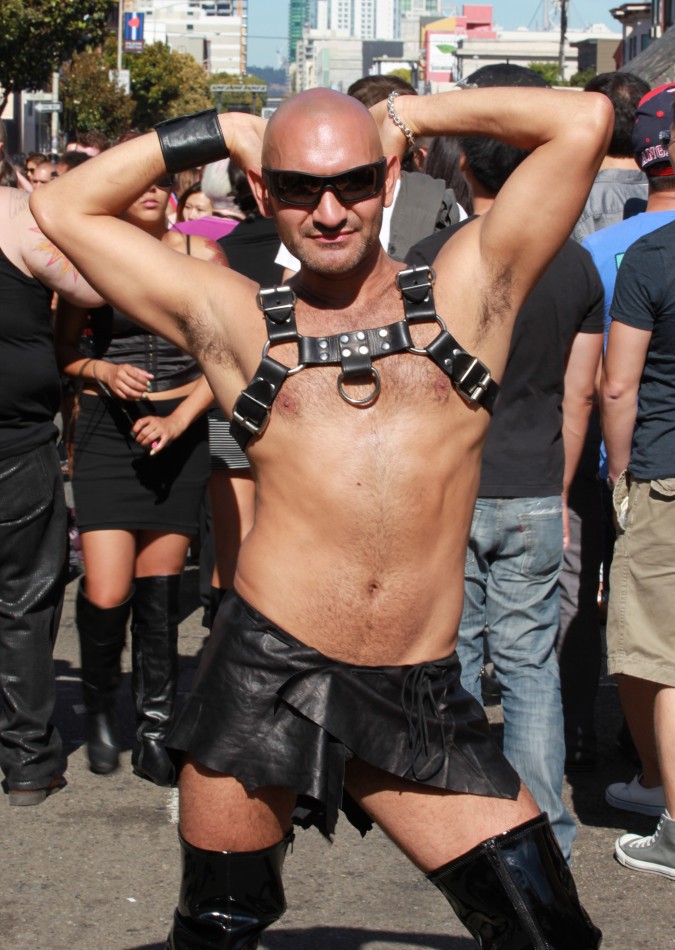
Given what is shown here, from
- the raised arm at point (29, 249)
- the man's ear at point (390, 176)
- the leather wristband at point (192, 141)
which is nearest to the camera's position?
the man's ear at point (390, 176)

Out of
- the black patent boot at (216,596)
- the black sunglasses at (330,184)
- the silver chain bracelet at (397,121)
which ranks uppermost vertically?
the silver chain bracelet at (397,121)

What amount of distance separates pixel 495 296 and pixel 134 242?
76cm

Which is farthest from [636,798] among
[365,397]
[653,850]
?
[365,397]

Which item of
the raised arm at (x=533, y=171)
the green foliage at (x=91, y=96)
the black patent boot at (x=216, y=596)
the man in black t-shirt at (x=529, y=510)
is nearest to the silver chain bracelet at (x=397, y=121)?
the raised arm at (x=533, y=171)

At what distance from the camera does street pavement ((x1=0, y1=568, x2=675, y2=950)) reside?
3748 millimetres

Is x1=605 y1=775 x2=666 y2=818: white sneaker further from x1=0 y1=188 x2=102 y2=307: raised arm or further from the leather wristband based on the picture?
the leather wristband

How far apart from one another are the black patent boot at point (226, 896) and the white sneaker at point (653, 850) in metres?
1.79

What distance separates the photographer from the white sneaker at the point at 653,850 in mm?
4113

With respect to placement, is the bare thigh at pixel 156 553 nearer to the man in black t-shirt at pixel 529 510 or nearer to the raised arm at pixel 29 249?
the raised arm at pixel 29 249

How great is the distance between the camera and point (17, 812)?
15.3ft

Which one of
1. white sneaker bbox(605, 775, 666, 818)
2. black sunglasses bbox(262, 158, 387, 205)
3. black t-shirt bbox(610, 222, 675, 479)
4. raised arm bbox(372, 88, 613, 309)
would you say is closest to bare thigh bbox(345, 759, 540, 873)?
raised arm bbox(372, 88, 613, 309)

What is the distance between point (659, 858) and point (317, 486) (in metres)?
2.14

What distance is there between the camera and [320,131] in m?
2.64

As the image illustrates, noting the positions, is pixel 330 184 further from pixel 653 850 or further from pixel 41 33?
pixel 41 33
